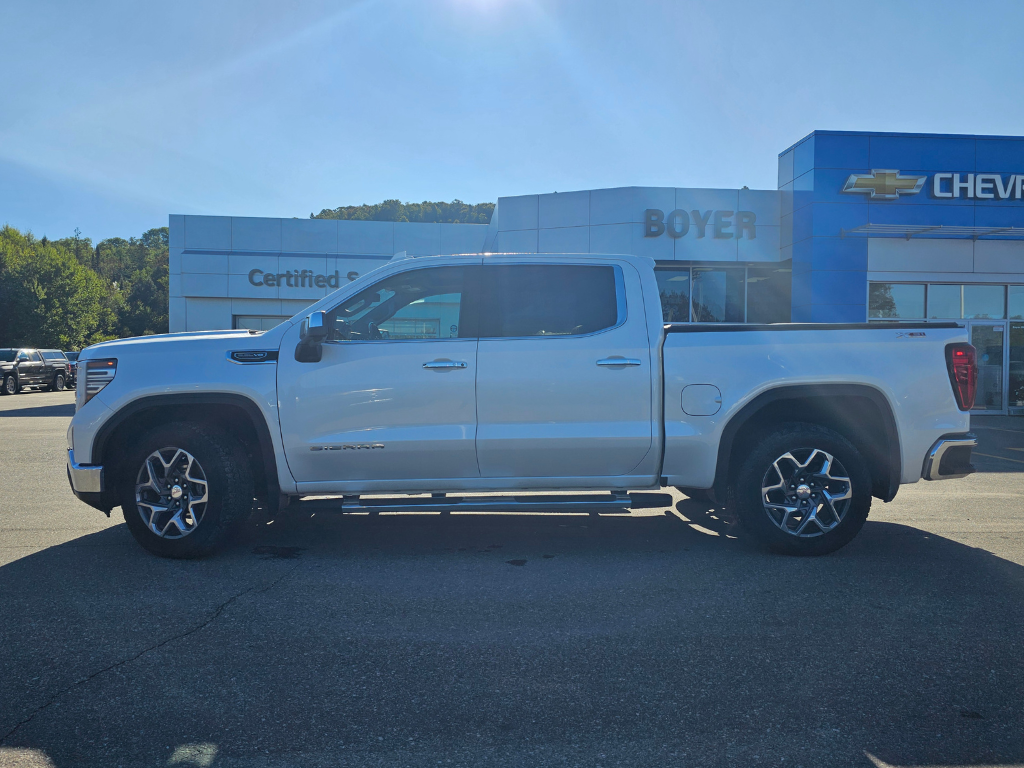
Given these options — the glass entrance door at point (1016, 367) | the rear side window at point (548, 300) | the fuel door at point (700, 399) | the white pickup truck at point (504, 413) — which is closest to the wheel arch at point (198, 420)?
the white pickup truck at point (504, 413)

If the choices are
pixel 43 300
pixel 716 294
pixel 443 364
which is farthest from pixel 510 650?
pixel 43 300

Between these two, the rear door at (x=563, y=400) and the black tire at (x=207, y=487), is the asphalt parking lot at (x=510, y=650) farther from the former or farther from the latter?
the rear door at (x=563, y=400)

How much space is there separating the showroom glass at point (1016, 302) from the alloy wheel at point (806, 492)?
17.4 meters

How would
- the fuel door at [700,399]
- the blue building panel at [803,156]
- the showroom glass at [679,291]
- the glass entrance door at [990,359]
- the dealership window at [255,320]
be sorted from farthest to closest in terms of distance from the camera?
the dealership window at [255,320] < the showroom glass at [679,291] < the glass entrance door at [990,359] < the blue building panel at [803,156] < the fuel door at [700,399]

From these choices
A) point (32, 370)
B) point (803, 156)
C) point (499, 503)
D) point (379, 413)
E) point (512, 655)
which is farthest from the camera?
point (32, 370)

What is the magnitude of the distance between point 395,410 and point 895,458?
11.5 ft

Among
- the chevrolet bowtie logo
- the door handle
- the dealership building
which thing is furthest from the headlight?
the chevrolet bowtie logo

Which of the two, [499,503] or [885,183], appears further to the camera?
[885,183]

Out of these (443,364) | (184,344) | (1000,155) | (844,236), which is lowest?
(443,364)

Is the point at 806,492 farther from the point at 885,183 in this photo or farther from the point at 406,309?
the point at 885,183

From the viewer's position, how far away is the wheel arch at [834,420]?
5.14m

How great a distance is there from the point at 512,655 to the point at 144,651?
175 cm

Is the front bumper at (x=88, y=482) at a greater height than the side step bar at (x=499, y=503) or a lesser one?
greater

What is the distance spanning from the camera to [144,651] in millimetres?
3525
